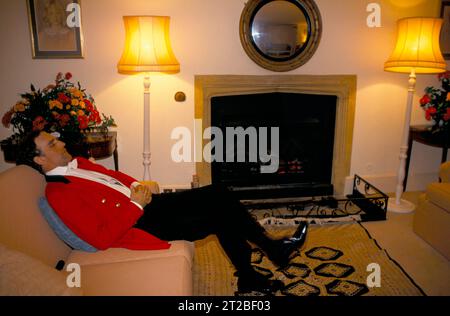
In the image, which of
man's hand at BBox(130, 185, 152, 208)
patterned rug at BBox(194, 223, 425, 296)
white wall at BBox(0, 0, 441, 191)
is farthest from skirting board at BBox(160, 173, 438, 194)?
man's hand at BBox(130, 185, 152, 208)

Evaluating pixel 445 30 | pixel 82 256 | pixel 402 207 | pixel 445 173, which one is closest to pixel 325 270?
pixel 445 173

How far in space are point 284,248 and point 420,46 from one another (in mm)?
2280

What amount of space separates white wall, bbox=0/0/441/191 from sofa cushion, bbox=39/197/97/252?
5.74 ft

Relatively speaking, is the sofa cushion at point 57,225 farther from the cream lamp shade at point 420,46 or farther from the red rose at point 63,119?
the cream lamp shade at point 420,46

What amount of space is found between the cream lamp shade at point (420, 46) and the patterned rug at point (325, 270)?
157 centimetres

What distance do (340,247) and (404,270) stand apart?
0.49m

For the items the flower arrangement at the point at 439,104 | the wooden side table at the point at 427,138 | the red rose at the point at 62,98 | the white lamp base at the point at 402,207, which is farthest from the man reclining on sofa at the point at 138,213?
the flower arrangement at the point at 439,104

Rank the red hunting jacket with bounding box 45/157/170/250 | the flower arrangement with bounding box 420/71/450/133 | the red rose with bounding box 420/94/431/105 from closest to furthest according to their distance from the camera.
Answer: the red hunting jacket with bounding box 45/157/170/250 < the flower arrangement with bounding box 420/71/450/133 < the red rose with bounding box 420/94/431/105

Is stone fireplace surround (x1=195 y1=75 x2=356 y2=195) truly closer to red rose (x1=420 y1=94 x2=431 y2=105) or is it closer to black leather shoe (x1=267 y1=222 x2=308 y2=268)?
red rose (x1=420 y1=94 x2=431 y2=105)

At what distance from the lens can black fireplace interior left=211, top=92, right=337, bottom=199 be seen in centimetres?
366

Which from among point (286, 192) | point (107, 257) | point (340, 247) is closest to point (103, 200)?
point (107, 257)

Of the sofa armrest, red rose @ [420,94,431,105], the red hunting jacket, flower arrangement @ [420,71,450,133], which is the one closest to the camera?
the red hunting jacket

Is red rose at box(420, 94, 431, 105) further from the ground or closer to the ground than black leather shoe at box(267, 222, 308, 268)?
further from the ground

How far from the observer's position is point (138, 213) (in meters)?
1.98
